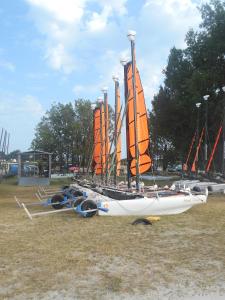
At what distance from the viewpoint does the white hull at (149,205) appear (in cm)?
1114

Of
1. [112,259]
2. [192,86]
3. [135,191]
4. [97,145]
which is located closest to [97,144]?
[97,145]

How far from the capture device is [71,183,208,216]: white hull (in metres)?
11.1

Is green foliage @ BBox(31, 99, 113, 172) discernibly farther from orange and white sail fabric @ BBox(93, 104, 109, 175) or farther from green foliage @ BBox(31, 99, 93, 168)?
orange and white sail fabric @ BBox(93, 104, 109, 175)

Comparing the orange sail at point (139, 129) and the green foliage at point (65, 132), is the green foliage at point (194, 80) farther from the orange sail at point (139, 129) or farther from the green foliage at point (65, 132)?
the orange sail at point (139, 129)

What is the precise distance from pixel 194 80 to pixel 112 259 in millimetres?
26310

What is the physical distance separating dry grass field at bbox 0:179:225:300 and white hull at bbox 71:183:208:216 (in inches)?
23.4

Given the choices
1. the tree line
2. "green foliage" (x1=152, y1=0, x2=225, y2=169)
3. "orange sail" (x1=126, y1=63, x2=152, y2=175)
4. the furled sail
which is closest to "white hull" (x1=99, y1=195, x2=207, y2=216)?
"orange sail" (x1=126, y1=63, x2=152, y2=175)

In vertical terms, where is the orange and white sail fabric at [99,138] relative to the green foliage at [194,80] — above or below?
below

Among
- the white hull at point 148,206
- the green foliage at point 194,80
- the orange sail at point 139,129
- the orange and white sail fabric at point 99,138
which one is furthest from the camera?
the green foliage at point 194,80

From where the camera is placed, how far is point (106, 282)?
544 cm

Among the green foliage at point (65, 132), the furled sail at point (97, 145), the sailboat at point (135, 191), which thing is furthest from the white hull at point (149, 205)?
the green foliage at point (65, 132)

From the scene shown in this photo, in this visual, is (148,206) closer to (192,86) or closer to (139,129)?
(139,129)

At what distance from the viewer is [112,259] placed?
21.6 ft

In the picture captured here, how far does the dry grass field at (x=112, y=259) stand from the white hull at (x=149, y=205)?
23.4 inches
